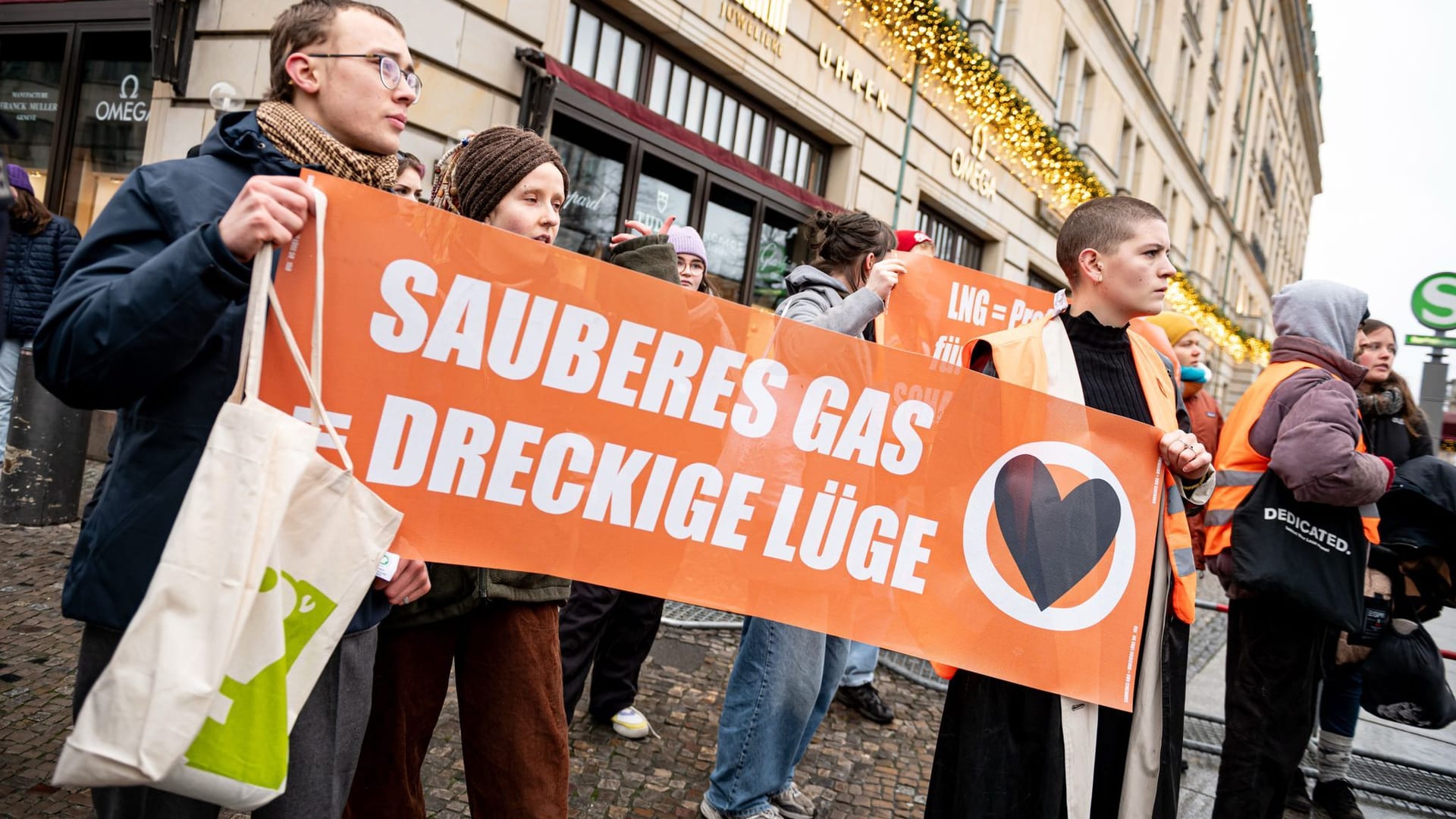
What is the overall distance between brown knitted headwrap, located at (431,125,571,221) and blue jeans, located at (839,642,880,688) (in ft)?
9.60

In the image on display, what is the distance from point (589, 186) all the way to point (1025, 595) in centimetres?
671

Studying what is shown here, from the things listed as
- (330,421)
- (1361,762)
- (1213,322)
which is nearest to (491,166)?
(330,421)

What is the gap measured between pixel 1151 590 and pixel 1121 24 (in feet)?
64.3

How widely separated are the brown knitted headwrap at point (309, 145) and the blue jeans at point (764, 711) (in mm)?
1769

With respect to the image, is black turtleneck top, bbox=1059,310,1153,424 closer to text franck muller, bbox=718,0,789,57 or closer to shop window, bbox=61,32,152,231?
text franck muller, bbox=718,0,789,57

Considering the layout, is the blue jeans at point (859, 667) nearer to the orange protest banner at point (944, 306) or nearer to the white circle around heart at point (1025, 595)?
the orange protest banner at point (944, 306)

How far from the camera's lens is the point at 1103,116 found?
1817cm

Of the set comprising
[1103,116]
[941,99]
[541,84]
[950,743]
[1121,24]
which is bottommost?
[950,743]

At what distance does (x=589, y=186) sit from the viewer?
8070mm

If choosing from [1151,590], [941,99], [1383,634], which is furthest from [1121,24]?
[1151,590]

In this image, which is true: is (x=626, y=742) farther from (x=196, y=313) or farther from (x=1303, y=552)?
(x=196, y=313)

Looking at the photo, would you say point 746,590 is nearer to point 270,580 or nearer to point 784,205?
point 270,580

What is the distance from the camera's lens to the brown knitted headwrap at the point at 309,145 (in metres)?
1.52

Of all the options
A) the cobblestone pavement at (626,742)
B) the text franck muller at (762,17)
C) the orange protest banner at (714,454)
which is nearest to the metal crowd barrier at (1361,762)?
the cobblestone pavement at (626,742)
